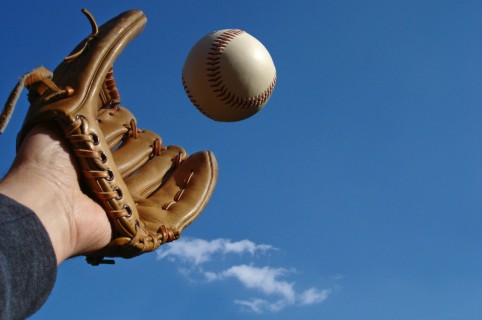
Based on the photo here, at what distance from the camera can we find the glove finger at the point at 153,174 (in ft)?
13.5

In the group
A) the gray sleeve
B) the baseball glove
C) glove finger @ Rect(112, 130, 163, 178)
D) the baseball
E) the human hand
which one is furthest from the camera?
the baseball

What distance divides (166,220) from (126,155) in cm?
89

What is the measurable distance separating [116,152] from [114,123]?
8.8 inches

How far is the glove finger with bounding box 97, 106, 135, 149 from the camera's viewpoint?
4.36m

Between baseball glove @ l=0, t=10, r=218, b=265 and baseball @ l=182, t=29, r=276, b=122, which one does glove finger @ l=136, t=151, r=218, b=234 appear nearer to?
baseball glove @ l=0, t=10, r=218, b=265

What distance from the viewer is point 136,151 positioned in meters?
4.48

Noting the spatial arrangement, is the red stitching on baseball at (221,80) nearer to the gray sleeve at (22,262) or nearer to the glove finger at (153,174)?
the glove finger at (153,174)

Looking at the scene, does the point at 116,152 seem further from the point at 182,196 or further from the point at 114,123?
the point at 182,196

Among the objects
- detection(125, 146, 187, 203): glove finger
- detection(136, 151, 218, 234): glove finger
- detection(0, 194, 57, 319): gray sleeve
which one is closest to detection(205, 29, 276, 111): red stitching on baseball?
detection(125, 146, 187, 203): glove finger

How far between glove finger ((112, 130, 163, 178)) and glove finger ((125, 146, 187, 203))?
0.17 ft

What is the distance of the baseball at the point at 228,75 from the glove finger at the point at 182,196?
1041 millimetres

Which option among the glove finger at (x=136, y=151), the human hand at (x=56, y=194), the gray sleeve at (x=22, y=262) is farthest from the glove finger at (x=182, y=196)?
the gray sleeve at (x=22, y=262)

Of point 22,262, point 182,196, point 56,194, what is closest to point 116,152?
point 182,196

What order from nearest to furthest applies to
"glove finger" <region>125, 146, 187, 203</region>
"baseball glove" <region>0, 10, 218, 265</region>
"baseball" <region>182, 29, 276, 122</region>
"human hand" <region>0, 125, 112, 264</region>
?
1. "human hand" <region>0, 125, 112, 264</region>
2. "baseball glove" <region>0, 10, 218, 265</region>
3. "glove finger" <region>125, 146, 187, 203</region>
4. "baseball" <region>182, 29, 276, 122</region>
